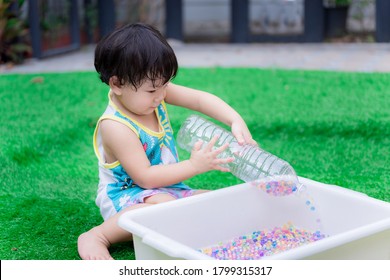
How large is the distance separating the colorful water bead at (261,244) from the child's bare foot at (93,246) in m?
0.28

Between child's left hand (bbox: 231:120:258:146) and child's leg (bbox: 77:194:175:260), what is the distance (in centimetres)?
27

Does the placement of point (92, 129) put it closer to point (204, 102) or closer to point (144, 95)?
point (204, 102)

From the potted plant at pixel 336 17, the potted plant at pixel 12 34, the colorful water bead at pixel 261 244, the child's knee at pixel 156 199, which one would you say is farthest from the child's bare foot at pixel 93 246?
the potted plant at pixel 336 17

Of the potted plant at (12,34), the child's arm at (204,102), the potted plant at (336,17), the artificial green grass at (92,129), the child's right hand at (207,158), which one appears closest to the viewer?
the child's right hand at (207,158)

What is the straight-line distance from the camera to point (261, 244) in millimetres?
2189

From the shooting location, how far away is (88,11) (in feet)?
23.6

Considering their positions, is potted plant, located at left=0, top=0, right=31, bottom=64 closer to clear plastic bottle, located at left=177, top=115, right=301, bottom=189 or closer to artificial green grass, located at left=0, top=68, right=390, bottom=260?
artificial green grass, located at left=0, top=68, right=390, bottom=260

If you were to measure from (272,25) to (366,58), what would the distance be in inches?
59.2

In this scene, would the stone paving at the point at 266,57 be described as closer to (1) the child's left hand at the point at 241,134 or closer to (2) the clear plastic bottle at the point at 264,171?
(2) the clear plastic bottle at the point at 264,171

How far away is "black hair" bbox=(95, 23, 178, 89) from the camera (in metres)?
2.10

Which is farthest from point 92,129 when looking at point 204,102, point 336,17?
point 336,17

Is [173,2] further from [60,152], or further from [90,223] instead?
[90,223]

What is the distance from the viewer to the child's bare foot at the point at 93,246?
6.91ft

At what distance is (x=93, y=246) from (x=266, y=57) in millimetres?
4225
